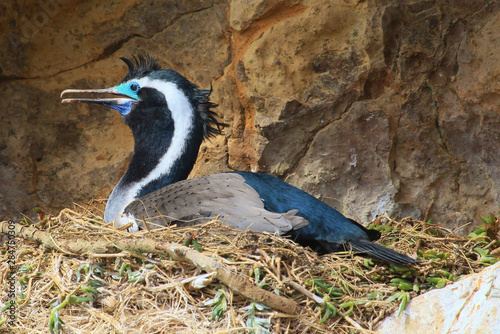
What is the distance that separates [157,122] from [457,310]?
1.99 metres

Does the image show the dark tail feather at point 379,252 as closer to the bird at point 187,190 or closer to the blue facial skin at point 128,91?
the bird at point 187,190

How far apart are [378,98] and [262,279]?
1.88m

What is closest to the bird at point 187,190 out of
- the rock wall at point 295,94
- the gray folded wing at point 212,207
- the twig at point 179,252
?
the gray folded wing at point 212,207

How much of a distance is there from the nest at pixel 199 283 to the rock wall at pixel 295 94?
1074 millimetres

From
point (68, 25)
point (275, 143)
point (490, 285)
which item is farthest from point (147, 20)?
point (490, 285)

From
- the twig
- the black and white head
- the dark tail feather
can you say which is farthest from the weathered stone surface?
the black and white head

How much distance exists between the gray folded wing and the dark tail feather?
1.09 ft

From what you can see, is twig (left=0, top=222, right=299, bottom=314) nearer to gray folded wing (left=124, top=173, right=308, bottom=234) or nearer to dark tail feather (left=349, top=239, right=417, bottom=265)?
gray folded wing (left=124, top=173, right=308, bottom=234)

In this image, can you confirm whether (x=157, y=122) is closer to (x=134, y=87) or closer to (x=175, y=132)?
(x=175, y=132)

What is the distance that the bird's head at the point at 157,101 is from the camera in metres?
3.54

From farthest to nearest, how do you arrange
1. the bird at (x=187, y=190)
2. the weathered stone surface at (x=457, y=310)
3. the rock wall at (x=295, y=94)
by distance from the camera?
the rock wall at (x=295, y=94) → the bird at (x=187, y=190) → the weathered stone surface at (x=457, y=310)

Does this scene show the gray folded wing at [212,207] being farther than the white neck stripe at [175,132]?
No

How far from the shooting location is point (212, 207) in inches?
111

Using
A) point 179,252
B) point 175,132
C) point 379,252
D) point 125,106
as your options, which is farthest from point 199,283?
point 125,106
